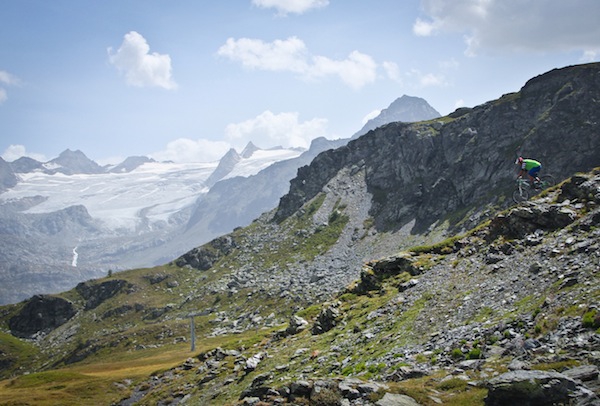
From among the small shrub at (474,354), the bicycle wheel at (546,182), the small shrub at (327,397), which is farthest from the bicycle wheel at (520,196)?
the small shrub at (327,397)

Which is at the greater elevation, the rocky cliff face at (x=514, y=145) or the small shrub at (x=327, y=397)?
the rocky cliff face at (x=514, y=145)

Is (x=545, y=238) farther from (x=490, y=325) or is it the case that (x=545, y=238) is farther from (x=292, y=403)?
(x=292, y=403)

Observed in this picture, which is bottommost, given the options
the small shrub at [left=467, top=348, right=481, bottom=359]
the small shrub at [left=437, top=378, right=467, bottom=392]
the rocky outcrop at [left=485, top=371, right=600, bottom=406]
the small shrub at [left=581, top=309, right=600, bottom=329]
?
the small shrub at [left=467, top=348, right=481, bottom=359]

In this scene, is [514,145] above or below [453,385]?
above

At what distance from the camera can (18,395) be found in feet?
261

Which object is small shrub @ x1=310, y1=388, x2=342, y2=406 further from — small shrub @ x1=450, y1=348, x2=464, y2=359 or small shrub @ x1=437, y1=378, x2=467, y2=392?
small shrub @ x1=450, y1=348, x2=464, y2=359

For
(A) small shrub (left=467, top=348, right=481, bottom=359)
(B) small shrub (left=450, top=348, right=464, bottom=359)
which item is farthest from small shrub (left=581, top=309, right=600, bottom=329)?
(B) small shrub (left=450, top=348, right=464, bottom=359)

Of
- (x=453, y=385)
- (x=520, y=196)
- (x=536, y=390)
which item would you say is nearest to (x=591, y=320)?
(x=536, y=390)

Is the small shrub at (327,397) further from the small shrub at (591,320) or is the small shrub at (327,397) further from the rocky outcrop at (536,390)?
the small shrub at (591,320)

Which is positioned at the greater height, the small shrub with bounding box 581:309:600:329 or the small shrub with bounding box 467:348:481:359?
the small shrub with bounding box 581:309:600:329

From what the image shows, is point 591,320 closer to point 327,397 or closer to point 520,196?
point 327,397

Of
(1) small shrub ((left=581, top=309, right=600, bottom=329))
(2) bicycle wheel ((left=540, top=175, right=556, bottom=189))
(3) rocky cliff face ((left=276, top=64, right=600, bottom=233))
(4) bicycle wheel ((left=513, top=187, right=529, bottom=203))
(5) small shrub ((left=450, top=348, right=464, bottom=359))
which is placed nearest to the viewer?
(1) small shrub ((left=581, top=309, right=600, bottom=329))

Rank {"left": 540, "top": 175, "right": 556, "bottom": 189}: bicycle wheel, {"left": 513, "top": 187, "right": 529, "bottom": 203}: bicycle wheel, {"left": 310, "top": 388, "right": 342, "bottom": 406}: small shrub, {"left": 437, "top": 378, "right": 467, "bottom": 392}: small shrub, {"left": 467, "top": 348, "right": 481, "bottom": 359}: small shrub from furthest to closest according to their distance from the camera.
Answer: {"left": 540, "top": 175, "right": 556, "bottom": 189}: bicycle wheel, {"left": 513, "top": 187, "right": 529, "bottom": 203}: bicycle wheel, {"left": 467, "top": 348, "right": 481, "bottom": 359}: small shrub, {"left": 310, "top": 388, "right": 342, "bottom": 406}: small shrub, {"left": 437, "top": 378, "right": 467, "bottom": 392}: small shrub

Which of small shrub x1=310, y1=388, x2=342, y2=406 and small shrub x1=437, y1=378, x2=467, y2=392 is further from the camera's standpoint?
small shrub x1=310, y1=388, x2=342, y2=406
